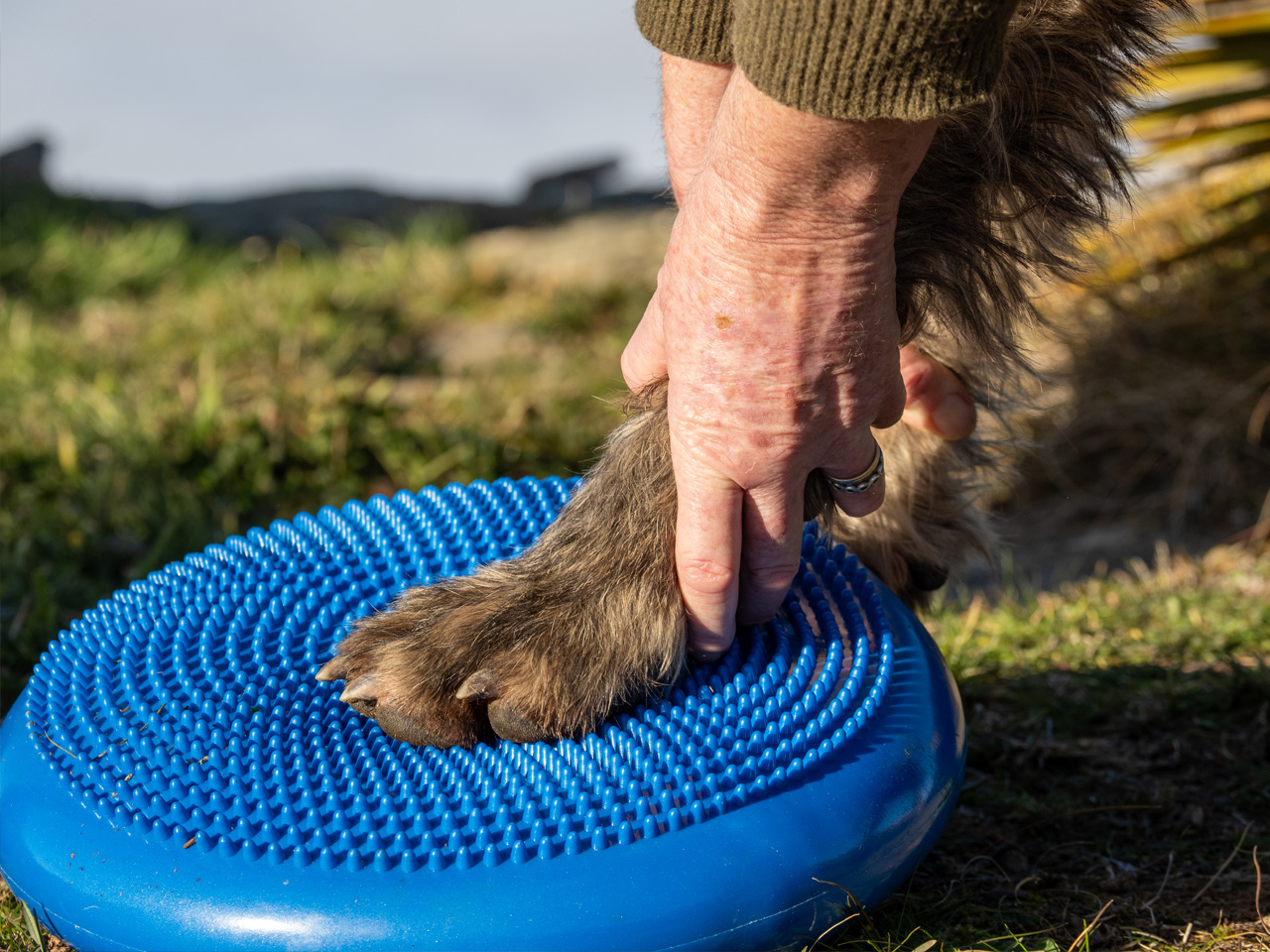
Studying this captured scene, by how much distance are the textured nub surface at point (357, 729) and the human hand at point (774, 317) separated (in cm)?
23

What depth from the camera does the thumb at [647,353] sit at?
1.68 meters

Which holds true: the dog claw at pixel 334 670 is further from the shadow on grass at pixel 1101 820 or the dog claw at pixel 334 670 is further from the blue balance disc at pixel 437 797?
the shadow on grass at pixel 1101 820

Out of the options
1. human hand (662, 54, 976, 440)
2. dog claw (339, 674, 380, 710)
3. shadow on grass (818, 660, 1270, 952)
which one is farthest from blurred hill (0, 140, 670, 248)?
dog claw (339, 674, 380, 710)

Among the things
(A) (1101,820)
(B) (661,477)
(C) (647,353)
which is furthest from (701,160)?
(A) (1101,820)

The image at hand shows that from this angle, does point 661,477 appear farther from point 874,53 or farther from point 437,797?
point 874,53

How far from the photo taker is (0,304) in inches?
235

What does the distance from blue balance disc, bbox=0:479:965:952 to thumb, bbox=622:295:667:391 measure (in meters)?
0.43

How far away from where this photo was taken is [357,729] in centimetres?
163

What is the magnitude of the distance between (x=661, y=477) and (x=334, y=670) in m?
0.55

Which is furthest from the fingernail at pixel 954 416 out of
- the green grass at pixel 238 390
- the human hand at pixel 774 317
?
the green grass at pixel 238 390

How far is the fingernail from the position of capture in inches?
80.0

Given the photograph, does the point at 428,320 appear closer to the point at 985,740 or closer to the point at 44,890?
the point at 985,740

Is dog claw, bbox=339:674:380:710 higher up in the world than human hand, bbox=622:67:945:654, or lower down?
lower down

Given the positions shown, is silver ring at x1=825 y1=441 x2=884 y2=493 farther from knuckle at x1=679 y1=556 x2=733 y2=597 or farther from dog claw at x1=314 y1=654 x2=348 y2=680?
dog claw at x1=314 y1=654 x2=348 y2=680
